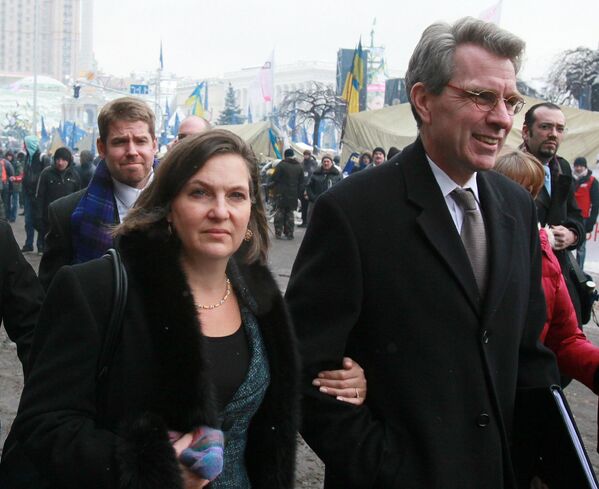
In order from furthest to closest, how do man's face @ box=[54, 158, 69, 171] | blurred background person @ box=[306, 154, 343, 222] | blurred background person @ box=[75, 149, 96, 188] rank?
1. blurred background person @ box=[306, 154, 343, 222]
2. blurred background person @ box=[75, 149, 96, 188]
3. man's face @ box=[54, 158, 69, 171]

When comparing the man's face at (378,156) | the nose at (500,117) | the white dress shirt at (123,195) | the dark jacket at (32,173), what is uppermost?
the nose at (500,117)

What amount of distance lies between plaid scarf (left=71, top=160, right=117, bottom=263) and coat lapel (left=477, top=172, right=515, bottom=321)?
1.80 meters

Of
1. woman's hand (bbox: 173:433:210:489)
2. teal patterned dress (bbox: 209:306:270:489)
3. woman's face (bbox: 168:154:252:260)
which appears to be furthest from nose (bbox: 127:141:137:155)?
woman's hand (bbox: 173:433:210:489)

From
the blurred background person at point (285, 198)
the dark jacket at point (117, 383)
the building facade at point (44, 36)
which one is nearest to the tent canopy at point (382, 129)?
the blurred background person at point (285, 198)

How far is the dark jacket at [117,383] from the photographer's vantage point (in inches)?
75.1

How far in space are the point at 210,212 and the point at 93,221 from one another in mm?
1733

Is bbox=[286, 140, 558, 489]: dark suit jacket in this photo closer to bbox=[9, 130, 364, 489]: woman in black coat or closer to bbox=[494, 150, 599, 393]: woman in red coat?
bbox=[9, 130, 364, 489]: woman in black coat

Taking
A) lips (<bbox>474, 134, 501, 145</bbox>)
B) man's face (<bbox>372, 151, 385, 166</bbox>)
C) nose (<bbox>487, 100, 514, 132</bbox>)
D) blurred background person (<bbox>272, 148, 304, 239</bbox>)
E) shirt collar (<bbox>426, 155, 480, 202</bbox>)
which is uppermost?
nose (<bbox>487, 100, 514, 132</bbox>)

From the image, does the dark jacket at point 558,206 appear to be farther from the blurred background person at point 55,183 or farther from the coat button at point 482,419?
the blurred background person at point 55,183

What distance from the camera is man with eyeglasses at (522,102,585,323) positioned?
4149 mm

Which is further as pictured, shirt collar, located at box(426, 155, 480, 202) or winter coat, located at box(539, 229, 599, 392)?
winter coat, located at box(539, 229, 599, 392)

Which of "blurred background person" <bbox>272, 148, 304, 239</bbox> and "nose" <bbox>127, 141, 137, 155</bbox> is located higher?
"nose" <bbox>127, 141, 137, 155</bbox>

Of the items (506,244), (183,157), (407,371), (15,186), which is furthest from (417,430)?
(15,186)

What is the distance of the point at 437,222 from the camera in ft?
7.47
